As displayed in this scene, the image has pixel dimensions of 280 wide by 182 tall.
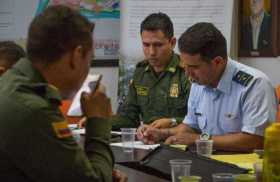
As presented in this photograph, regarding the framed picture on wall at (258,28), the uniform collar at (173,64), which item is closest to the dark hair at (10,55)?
the uniform collar at (173,64)

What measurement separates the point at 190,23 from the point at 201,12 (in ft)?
0.45

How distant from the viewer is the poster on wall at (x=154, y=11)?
487 centimetres

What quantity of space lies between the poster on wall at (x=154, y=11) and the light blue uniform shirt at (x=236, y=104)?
1508 mm

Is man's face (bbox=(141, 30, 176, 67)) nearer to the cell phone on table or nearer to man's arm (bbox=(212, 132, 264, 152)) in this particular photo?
man's arm (bbox=(212, 132, 264, 152))

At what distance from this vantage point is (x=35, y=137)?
5.62ft

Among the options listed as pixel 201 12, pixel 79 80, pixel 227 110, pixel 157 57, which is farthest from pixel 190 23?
pixel 79 80

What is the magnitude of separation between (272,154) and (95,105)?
62cm

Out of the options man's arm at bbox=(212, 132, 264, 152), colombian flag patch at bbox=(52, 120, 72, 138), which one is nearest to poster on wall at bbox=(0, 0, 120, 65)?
man's arm at bbox=(212, 132, 264, 152)

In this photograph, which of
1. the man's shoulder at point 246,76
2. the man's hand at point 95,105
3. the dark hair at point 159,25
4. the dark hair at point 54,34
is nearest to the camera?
the dark hair at point 54,34

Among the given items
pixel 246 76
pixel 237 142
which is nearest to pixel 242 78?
pixel 246 76

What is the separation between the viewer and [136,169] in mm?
2613

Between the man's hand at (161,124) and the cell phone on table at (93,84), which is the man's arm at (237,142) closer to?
the man's hand at (161,124)

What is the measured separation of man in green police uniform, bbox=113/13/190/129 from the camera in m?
4.15

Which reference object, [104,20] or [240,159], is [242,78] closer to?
[240,159]
